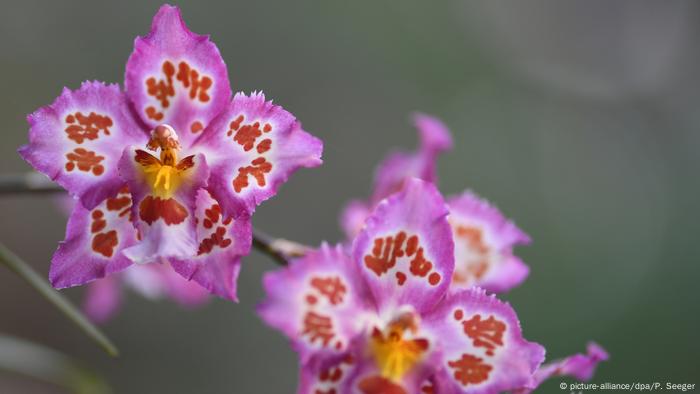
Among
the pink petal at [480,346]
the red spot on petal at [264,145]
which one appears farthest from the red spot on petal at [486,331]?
the red spot on petal at [264,145]

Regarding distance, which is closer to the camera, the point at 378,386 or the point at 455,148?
the point at 378,386

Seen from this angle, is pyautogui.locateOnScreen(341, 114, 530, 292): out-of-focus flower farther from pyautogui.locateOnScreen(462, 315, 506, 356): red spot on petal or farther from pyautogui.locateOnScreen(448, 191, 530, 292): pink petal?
pyautogui.locateOnScreen(462, 315, 506, 356): red spot on petal

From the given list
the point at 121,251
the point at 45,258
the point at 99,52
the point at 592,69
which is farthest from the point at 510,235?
the point at 592,69

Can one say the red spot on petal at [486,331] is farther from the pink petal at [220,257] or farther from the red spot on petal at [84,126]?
the red spot on petal at [84,126]

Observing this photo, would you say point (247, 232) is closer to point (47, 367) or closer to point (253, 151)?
point (253, 151)

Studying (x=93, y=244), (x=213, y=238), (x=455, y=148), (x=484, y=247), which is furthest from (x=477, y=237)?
(x=455, y=148)

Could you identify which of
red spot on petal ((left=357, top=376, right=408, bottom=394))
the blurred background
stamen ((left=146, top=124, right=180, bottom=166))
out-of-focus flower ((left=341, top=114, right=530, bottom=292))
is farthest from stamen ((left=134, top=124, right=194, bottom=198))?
the blurred background

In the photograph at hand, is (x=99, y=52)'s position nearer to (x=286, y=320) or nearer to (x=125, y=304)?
(x=125, y=304)
